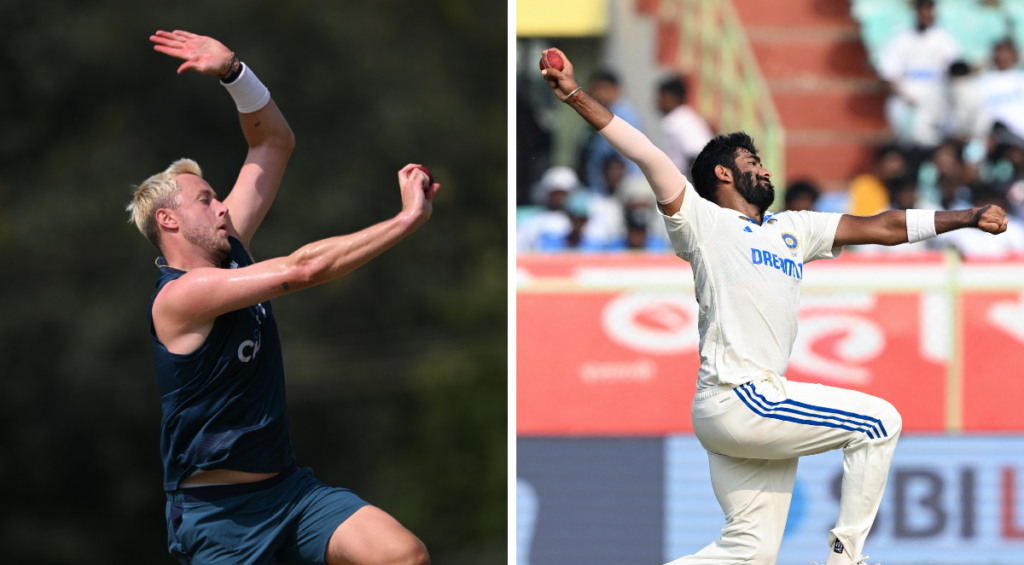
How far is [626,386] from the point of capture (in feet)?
28.9

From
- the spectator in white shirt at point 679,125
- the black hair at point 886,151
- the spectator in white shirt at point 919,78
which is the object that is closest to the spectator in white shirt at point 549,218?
the spectator in white shirt at point 679,125

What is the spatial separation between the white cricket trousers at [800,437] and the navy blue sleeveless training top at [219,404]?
1788 millimetres

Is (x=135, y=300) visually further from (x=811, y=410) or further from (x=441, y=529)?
→ (x=811, y=410)

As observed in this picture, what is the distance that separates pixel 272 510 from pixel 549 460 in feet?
14.4

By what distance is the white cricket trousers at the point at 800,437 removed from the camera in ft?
14.7

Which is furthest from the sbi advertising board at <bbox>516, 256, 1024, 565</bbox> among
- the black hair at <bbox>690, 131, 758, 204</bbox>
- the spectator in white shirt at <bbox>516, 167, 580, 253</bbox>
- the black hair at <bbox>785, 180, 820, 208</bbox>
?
the black hair at <bbox>690, 131, 758, 204</bbox>

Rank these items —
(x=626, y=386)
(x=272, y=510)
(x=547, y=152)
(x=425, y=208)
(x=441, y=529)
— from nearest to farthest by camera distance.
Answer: (x=425, y=208), (x=272, y=510), (x=626, y=386), (x=547, y=152), (x=441, y=529)

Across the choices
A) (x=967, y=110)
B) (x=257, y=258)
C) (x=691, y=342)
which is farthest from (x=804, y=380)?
(x=257, y=258)

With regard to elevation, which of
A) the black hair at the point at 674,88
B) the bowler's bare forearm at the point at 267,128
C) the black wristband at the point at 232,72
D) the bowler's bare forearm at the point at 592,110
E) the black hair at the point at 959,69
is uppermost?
the black hair at the point at 959,69

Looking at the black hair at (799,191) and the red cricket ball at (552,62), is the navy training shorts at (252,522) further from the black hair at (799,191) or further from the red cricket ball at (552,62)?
the black hair at (799,191)

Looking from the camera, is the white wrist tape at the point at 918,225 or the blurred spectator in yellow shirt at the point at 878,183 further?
the blurred spectator in yellow shirt at the point at 878,183

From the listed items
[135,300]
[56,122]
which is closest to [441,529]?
[135,300]

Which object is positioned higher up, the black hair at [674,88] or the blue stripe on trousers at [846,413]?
the black hair at [674,88]

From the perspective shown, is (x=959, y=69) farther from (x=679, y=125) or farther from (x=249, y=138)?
(x=249, y=138)
